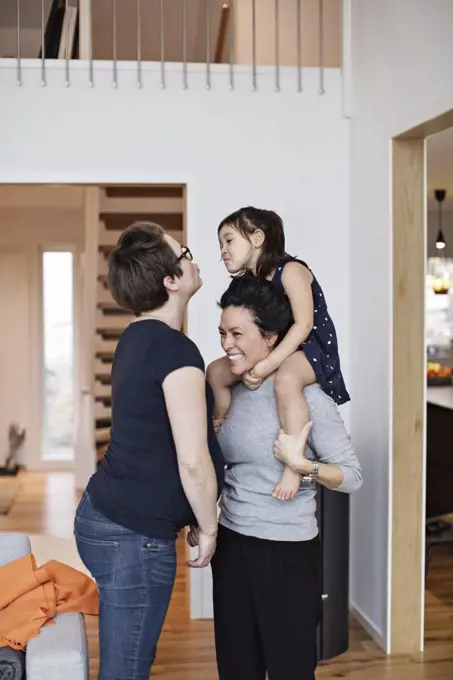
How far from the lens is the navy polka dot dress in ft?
8.42

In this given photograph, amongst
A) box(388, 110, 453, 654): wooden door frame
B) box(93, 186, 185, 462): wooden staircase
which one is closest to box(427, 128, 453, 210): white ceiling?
box(388, 110, 453, 654): wooden door frame

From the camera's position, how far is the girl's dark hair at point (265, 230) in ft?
8.81

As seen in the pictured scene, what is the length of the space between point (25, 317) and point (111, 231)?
299cm

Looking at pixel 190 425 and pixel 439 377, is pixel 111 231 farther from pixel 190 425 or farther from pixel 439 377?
pixel 190 425

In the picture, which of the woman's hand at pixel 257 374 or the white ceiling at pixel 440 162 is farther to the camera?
the white ceiling at pixel 440 162

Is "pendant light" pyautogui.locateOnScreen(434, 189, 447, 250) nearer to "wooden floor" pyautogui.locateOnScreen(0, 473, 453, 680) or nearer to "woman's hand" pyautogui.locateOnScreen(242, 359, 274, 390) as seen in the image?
"wooden floor" pyautogui.locateOnScreen(0, 473, 453, 680)

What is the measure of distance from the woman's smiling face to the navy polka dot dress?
32 centimetres

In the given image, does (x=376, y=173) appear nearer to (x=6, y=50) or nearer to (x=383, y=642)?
(x=383, y=642)

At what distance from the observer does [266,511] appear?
216 cm

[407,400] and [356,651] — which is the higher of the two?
[407,400]

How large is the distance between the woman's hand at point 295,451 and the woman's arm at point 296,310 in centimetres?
19

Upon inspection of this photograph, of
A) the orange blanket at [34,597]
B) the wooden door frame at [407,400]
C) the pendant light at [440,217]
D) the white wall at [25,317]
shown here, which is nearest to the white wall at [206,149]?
the wooden door frame at [407,400]

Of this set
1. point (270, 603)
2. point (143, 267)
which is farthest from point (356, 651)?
point (143, 267)

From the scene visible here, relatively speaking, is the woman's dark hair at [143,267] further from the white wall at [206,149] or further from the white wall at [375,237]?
the white wall at [206,149]
